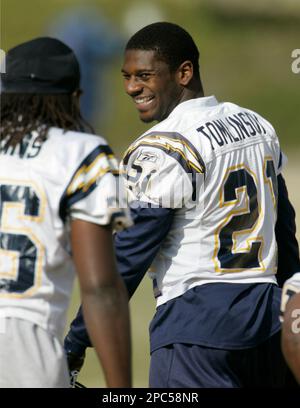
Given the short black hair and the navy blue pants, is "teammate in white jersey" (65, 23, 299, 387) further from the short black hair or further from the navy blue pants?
the short black hair

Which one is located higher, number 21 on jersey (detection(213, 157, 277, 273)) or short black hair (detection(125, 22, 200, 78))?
short black hair (detection(125, 22, 200, 78))

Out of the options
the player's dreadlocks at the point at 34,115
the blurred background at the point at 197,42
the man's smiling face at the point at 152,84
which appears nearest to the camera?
the player's dreadlocks at the point at 34,115

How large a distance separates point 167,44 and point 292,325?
1698mm

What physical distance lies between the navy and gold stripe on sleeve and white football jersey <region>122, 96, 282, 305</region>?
944mm

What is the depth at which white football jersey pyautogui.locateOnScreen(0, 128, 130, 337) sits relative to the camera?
3062 millimetres

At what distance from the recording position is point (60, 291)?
10.3 ft

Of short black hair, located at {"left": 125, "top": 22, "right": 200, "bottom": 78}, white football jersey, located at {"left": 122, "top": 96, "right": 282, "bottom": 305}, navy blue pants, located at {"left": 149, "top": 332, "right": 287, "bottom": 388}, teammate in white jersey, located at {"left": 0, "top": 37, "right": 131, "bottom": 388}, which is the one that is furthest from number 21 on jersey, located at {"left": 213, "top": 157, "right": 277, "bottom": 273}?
teammate in white jersey, located at {"left": 0, "top": 37, "right": 131, "bottom": 388}

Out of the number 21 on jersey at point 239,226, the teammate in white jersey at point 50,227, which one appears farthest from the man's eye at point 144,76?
the teammate in white jersey at point 50,227

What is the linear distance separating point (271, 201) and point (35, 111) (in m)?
1.47

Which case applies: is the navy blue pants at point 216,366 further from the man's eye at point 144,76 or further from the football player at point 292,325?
the man's eye at point 144,76

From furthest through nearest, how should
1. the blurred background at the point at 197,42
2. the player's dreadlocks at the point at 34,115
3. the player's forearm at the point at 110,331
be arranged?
the blurred background at the point at 197,42, the player's dreadlocks at the point at 34,115, the player's forearm at the point at 110,331

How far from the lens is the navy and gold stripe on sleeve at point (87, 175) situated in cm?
304

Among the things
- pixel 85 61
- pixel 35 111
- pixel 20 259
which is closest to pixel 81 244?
pixel 20 259

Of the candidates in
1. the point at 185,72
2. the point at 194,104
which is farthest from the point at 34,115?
the point at 185,72
